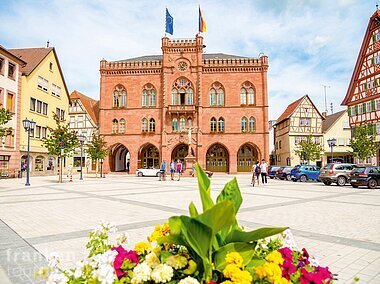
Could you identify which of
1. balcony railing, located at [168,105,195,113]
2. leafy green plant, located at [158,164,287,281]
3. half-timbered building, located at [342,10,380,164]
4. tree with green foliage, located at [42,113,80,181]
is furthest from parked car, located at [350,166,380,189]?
balcony railing, located at [168,105,195,113]

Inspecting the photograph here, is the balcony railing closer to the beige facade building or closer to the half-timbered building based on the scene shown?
the beige facade building

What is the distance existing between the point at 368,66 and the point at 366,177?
68.1 ft

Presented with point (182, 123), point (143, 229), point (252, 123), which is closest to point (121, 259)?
point (143, 229)

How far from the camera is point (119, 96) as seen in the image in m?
43.8

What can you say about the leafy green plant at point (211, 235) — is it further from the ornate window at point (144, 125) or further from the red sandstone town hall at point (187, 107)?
the ornate window at point (144, 125)

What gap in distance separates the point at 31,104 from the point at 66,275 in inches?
1398

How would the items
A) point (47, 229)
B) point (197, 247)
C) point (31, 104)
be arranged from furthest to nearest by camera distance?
1. point (31, 104)
2. point (47, 229)
3. point (197, 247)

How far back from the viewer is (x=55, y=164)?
37.2 metres

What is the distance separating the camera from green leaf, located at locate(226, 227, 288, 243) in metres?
1.87

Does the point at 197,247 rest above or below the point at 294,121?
below

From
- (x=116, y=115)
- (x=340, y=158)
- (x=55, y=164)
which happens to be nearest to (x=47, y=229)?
(x=55, y=164)

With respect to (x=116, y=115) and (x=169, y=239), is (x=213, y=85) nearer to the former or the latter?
(x=116, y=115)

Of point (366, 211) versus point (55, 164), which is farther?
point (55, 164)

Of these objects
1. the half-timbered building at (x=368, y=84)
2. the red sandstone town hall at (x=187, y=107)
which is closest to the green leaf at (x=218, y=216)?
the half-timbered building at (x=368, y=84)
